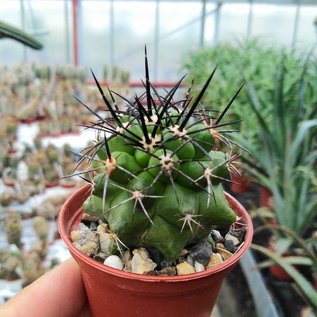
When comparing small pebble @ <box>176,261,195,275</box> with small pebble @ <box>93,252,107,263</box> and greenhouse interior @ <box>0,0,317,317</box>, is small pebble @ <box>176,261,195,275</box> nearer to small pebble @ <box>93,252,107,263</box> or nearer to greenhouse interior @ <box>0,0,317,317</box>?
greenhouse interior @ <box>0,0,317,317</box>

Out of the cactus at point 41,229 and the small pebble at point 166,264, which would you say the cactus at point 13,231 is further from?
the small pebble at point 166,264

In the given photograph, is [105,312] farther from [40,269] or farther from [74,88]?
[74,88]

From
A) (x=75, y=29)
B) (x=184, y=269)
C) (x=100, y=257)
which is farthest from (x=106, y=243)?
(x=75, y=29)

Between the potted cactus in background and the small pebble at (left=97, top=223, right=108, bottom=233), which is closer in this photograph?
the potted cactus in background

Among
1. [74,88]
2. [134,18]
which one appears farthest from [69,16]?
[74,88]

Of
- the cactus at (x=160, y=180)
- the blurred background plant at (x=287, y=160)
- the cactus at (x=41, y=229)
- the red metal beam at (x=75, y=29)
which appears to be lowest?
the cactus at (x=41, y=229)

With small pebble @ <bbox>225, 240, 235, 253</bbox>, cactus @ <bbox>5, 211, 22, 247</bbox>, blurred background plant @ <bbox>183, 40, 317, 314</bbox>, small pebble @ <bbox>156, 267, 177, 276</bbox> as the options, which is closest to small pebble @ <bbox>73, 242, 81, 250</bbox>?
small pebble @ <bbox>156, 267, 177, 276</bbox>

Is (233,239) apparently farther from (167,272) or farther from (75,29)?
(75,29)

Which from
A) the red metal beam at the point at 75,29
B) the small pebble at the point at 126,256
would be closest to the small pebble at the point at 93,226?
the small pebble at the point at 126,256

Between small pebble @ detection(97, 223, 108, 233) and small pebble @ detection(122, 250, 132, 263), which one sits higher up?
small pebble @ detection(97, 223, 108, 233)
